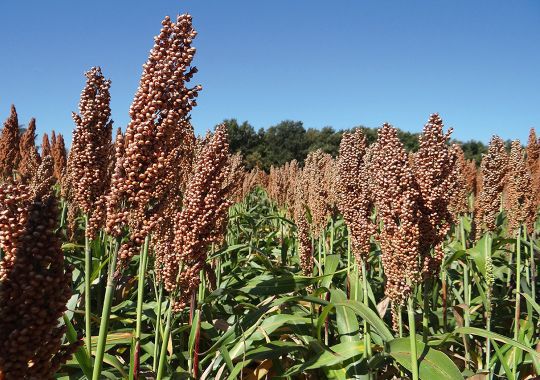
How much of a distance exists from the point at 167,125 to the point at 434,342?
2.36 meters

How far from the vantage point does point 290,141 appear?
2491 inches

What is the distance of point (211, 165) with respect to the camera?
280cm

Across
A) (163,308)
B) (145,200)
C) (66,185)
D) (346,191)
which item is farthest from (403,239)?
(66,185)

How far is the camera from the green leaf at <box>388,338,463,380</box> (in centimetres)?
246

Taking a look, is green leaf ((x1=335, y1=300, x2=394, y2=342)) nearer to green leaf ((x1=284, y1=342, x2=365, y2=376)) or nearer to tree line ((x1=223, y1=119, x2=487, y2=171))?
green leaf ((x1=284, y1=342, x2=365, y2=376))

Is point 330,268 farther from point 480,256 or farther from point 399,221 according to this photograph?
point 399,221

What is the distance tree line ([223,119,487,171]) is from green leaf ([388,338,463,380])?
49939 mm

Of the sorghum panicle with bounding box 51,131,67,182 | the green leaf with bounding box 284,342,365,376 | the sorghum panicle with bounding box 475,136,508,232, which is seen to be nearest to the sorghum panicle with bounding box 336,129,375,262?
the green leaf with bounding box 284,342,365,376

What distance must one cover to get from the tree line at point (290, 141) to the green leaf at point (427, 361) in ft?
164

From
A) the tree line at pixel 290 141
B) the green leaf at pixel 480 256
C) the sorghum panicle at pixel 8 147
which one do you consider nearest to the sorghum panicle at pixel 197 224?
the green leaf at pixel 480 256

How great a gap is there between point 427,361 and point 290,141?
2413 inches

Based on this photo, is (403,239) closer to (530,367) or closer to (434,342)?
(434,342)

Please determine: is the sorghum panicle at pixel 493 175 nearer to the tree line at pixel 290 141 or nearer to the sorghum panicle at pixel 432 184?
the sorghum panicle at pixel 432 184

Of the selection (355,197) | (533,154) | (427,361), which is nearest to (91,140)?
(355,197)
